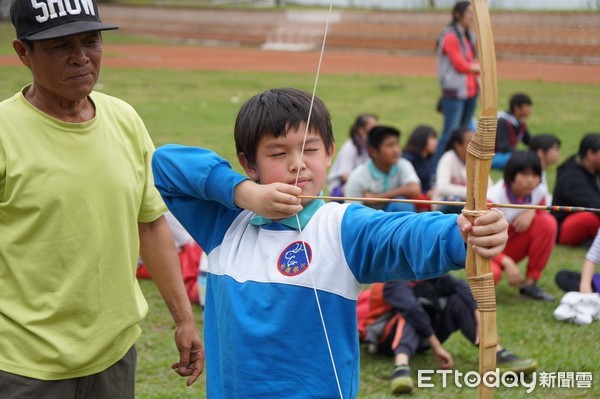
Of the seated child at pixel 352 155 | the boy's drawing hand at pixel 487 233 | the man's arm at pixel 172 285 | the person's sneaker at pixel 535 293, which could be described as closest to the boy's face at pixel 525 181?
the person's sneaker at pixel 535 293

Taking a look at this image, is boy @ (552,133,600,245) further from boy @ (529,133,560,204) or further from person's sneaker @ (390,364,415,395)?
person's sneaker @ (390,364,415,395)

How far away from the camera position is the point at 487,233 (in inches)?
A: 71.9

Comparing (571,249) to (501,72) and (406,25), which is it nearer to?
(501,72)

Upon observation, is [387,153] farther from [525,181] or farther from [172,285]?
[172,285]

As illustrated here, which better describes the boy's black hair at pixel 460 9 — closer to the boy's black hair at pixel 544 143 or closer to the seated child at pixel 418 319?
the boy's black hair at pixel 544 143

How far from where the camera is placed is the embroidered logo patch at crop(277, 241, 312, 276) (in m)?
2.27

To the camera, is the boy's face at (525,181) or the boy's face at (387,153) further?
the boy's face at (387,153)

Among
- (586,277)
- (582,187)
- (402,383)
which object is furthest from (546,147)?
(402,383)

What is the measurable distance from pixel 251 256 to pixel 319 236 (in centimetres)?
20

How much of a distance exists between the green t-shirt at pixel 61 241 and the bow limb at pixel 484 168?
1124 millimetres

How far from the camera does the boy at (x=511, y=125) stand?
377 inches

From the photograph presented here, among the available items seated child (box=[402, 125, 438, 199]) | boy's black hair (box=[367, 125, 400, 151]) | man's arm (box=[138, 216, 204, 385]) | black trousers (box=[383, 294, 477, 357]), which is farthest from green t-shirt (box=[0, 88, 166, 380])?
seated child (box=[402, 125, 438, 199])

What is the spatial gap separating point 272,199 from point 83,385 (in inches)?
35.8

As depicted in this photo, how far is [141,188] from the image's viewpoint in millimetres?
2742
